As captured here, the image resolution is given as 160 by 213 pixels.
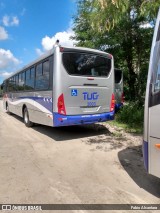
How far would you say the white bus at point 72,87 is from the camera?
7410 millimetres

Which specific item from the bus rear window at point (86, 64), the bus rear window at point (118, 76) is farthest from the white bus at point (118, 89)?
the bus rear window at point (86, 64)

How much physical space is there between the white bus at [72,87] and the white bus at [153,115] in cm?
412

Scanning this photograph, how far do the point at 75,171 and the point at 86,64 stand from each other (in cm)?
409

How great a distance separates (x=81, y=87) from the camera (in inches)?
308

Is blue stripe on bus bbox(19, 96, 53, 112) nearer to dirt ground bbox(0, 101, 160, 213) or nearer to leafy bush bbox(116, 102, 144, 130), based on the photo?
dirt ground bbox(0, 101, 160, 213)

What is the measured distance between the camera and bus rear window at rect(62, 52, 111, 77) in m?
7.56

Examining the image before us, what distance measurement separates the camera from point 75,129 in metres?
9.84

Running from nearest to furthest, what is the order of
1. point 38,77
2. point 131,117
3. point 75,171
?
point 75,171 < point 38,77 < point 131,117

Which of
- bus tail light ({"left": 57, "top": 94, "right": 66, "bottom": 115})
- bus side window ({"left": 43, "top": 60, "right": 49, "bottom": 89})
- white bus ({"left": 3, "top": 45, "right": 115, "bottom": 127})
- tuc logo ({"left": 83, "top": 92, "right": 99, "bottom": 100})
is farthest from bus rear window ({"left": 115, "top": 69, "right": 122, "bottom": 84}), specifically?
bus tail light ({"left": 57, "top": 94, "right": 66, "bottom": 115})

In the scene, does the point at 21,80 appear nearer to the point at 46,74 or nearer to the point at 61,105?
the point at 46,74

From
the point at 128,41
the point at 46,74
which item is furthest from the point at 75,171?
the point at 128,41

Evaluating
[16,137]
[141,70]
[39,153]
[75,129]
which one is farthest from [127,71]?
[39,153]

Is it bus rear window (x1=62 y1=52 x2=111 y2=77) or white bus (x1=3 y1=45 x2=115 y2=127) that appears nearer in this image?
white bus (x1=3 y1=45 x2=115 y2=127)

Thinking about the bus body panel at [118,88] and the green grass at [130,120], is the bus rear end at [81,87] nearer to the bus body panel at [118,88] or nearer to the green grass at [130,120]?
the green grass at [130,120]
